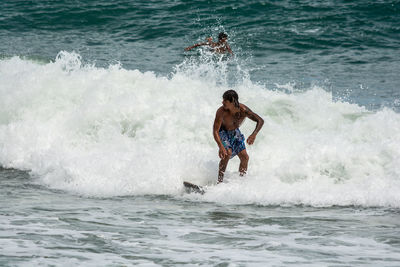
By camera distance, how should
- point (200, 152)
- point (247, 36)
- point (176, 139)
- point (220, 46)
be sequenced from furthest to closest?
point (247, 36)
point (220, 46)
point (176, 139)
point (200, 152)

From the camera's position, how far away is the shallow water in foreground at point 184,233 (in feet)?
15.8

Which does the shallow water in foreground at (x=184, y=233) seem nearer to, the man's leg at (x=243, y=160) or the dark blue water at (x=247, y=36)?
the man's leg at (x=243, y=160)

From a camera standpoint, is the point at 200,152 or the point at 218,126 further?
the point at 200,152

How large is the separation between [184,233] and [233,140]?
90.3 inches

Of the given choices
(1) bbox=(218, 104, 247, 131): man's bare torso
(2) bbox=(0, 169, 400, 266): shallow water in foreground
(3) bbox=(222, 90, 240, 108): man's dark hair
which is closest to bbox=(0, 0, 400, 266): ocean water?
(2) bbox=(0, 169, 400, 266): shallow water in foreground

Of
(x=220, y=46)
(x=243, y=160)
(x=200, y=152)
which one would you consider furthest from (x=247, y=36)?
(x=243, y=160)

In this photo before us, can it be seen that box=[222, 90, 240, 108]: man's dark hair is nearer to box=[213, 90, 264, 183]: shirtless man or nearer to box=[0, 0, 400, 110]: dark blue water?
box=[213, 90, 264, 183]: shirtless man

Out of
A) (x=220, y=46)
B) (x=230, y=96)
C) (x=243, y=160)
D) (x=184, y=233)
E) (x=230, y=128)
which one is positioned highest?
(x=220, y=46)

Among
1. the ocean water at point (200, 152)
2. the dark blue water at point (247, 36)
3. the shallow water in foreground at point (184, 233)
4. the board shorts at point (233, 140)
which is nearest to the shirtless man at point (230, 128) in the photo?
the board shorts at point (233, 140)

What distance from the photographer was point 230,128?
7.76m

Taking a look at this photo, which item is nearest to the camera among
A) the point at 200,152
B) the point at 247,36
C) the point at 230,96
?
the point at 230,96

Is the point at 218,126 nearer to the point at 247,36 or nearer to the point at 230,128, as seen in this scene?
the point at 230,128

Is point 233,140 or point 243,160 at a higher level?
point 233,140

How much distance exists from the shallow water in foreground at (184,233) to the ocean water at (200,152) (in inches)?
0.9
